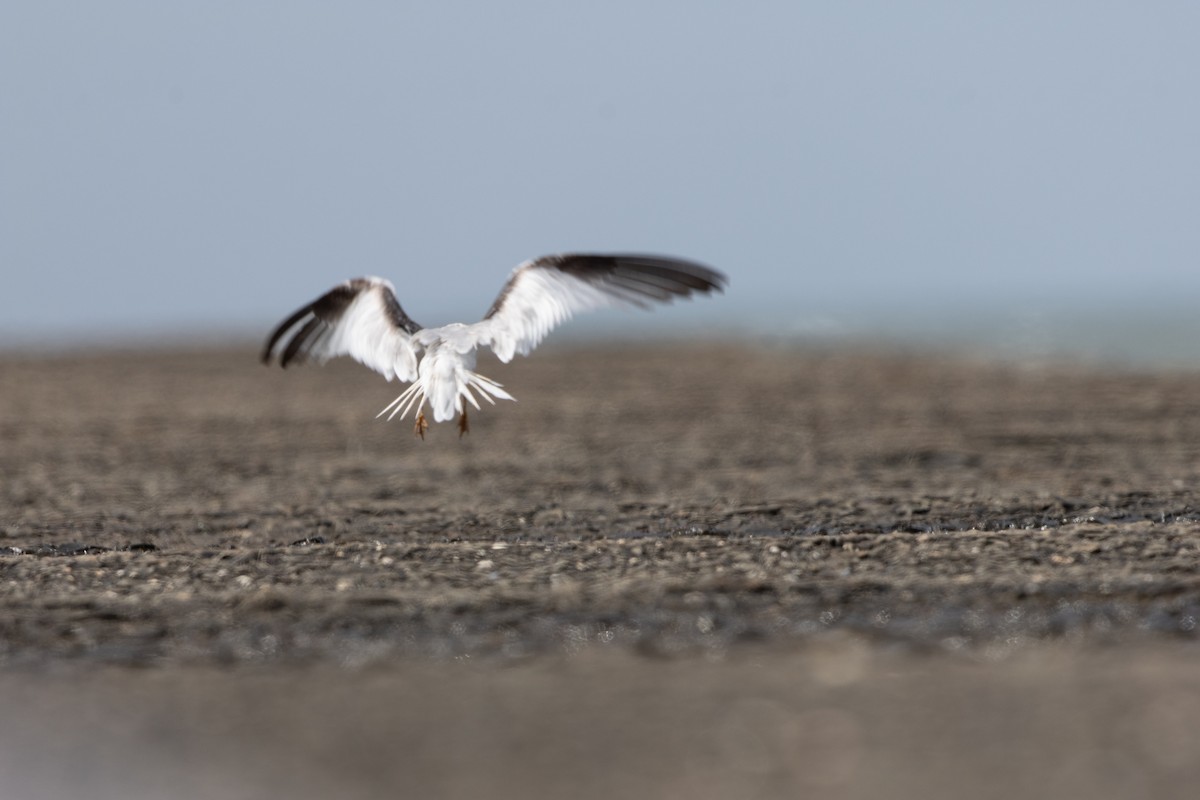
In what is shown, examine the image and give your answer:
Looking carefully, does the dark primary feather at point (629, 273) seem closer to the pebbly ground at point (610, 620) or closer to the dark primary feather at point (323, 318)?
the dark primary feather at point (323, 318)

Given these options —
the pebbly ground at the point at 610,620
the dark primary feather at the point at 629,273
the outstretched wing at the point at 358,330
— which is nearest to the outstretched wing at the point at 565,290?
the dark primary feather at the point at 629,273

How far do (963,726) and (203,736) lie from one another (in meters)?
3.13

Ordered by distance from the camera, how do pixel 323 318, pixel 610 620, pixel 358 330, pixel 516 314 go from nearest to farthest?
pixel 610 620, pixel 516 314, pixel 358 330, pixel 323 318

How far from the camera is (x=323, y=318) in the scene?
32.4 ft

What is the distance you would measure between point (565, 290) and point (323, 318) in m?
1.84

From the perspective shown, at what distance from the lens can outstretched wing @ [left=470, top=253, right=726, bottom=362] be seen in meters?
9.15

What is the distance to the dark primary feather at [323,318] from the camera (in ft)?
31.2

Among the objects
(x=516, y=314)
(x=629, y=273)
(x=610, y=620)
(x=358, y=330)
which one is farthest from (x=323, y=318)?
(x=610, y=620)

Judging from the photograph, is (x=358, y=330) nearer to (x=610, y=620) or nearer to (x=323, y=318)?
(x=323, y=318)

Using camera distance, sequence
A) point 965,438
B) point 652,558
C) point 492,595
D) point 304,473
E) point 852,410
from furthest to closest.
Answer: point 852,410 < point 965,438 < point 304,473 < point 652,558 < point 492,595

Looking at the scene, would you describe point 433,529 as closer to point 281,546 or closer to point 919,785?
point 281,546

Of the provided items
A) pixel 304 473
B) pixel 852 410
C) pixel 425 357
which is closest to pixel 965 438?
pixel 852 410

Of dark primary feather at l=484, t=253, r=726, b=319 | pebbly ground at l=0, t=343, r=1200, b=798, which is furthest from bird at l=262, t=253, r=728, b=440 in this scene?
pebbly ground at l=0, t=343, r=1200, b=798

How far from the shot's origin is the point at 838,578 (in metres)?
8.12
